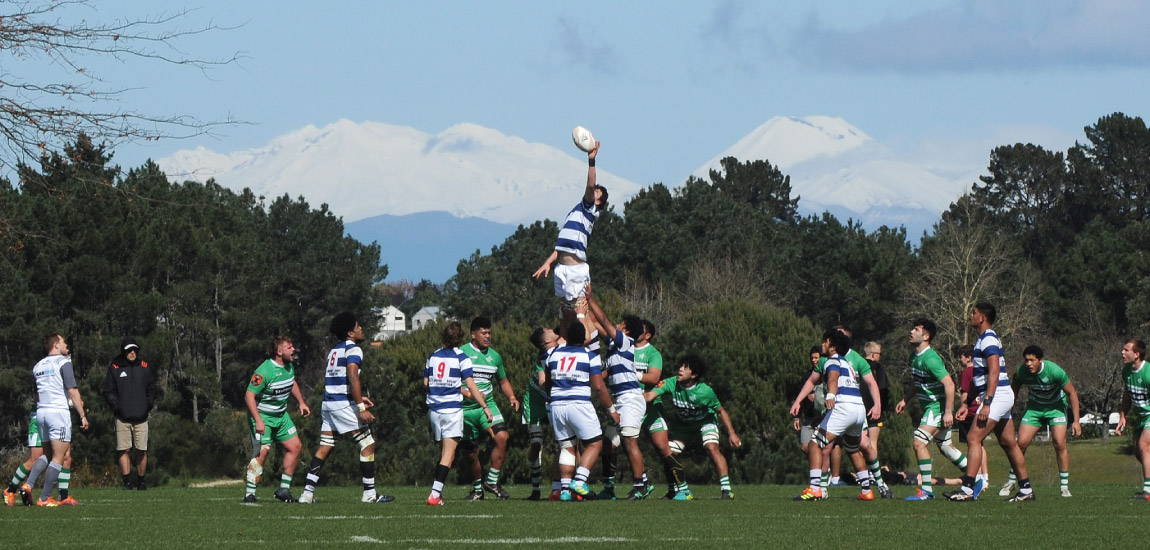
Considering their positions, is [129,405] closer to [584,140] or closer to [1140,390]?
[584,140]

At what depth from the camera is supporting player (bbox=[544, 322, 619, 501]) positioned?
15.2 meters

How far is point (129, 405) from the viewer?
22.1m

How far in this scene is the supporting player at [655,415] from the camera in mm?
16578

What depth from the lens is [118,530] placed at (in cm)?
1230

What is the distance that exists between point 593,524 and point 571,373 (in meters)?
2.96

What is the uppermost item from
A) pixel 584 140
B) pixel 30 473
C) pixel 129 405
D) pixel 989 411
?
pixel 584 140

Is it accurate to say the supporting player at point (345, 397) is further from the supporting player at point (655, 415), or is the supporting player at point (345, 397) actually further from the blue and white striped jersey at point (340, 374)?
the supporting player at point (655, 415)

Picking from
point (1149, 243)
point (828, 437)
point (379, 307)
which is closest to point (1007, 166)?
point (1149, 243)

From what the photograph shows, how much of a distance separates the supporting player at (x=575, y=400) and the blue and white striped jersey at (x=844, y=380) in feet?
7.62

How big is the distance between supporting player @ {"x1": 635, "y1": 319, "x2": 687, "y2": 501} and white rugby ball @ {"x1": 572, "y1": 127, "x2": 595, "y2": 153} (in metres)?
A: 2.13

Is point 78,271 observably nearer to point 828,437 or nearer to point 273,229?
point 273,229

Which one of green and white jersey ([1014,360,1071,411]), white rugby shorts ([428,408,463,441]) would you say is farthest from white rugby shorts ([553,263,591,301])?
green and white jersey ([1014,360,1071,411])

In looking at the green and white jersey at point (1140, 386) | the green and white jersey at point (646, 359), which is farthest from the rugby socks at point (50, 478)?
the green and white jersey at point (1140, 386)

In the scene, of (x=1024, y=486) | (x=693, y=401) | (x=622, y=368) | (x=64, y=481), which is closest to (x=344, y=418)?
(x=622, y=368)
